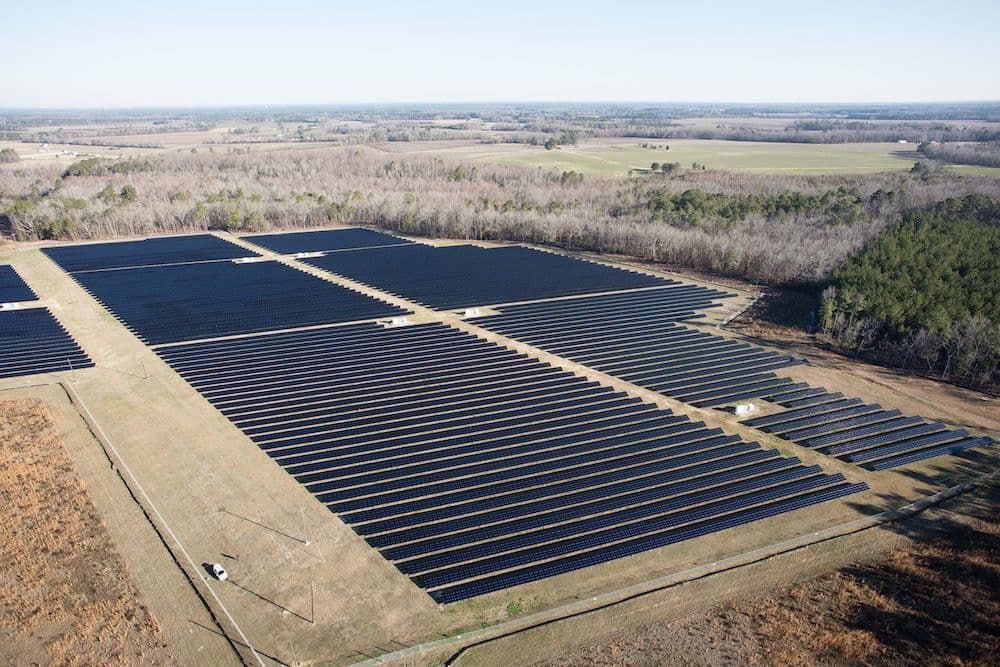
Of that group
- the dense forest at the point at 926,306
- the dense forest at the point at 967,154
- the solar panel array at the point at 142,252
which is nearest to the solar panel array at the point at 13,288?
the solar panel array at the point at 142,252

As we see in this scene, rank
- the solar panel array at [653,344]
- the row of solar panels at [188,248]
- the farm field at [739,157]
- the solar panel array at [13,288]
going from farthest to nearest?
the farm field at [739,157] → the row of solar panels at [188,248] → the solar panel array at [13,288] → the solar panel array at [653,344]

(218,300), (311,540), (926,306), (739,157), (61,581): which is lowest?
(61,581)

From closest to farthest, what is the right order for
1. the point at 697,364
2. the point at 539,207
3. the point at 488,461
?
the point at 488,461 → the point at 697,364 → the point at 539,207

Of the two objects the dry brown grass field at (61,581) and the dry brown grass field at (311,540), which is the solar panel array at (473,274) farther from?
the dry brown grass field at (61,581)

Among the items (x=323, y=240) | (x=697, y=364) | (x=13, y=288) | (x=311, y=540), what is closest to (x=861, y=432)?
(x=697, y=364)

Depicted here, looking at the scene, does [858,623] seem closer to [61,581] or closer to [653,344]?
[653,344]

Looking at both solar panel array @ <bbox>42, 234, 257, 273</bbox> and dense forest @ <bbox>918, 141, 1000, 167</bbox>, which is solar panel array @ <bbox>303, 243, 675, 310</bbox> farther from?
dense forest @ <bbox>918, 141, 1000, 167</bbox>

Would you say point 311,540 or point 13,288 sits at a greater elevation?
point 13,288
